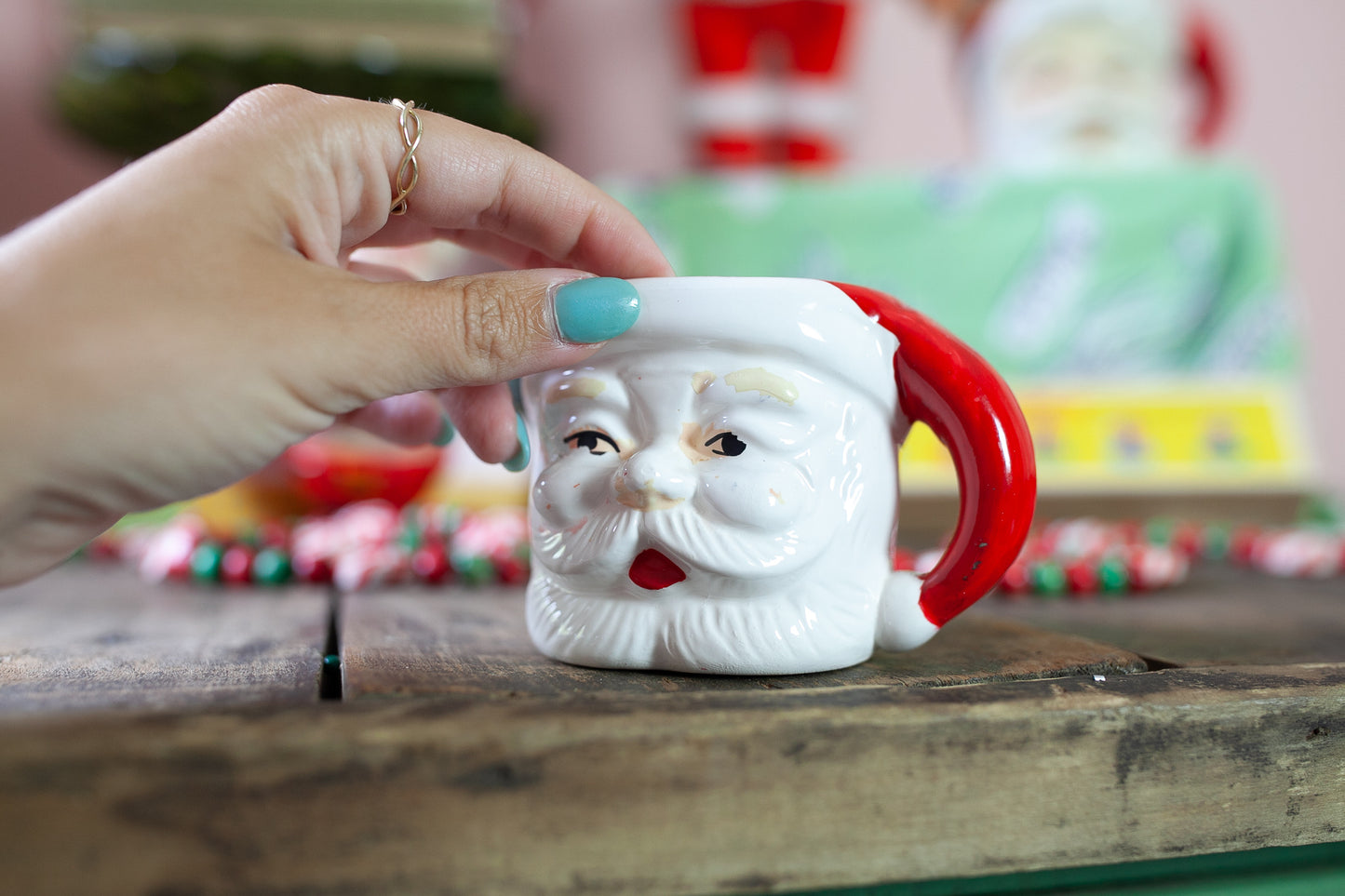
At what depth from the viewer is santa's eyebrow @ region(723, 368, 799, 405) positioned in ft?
1.71

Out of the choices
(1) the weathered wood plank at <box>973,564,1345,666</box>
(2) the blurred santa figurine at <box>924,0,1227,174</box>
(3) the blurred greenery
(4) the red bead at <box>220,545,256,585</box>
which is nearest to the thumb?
(1) the weathered wood plank at <box>973,564,1345,666</box>

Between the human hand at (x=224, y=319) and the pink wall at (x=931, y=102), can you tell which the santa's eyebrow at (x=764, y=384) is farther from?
the pink wall at (x=931, y=102)

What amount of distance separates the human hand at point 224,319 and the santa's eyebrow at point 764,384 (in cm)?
7

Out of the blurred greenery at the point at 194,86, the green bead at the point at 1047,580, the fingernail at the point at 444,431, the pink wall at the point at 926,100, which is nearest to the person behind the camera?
the fingernail at the point at 444,431

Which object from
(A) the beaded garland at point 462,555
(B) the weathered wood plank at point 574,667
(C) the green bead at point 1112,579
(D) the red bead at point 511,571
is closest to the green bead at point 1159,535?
(A) the beaded garland at point 462,555

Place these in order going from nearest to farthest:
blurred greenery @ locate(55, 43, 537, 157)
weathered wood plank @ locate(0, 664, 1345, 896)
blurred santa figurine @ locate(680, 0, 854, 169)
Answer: weathered wood plank @ locate(0, 664, 1345, 896), blurred greenery @ locate(55, 43, 537, 157), blurred santa figurine @ locate(680, 0, 854, 169)

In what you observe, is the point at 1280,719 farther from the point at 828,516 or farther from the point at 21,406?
the point at 21,406

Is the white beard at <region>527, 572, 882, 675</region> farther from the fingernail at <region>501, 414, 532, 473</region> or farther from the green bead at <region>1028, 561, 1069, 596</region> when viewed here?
the green bead at <region>1028, 561, 1069, 596</region>

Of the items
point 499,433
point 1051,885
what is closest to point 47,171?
point 499,433

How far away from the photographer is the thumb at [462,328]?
47 cm

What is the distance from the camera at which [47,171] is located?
1911mm

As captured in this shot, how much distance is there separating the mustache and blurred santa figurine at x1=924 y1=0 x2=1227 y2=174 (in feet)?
5.08

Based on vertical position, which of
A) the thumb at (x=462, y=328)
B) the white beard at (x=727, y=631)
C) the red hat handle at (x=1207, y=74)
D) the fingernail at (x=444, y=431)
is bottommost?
the white beard at (x=727, y=631)

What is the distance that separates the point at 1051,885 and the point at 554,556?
298 mm
